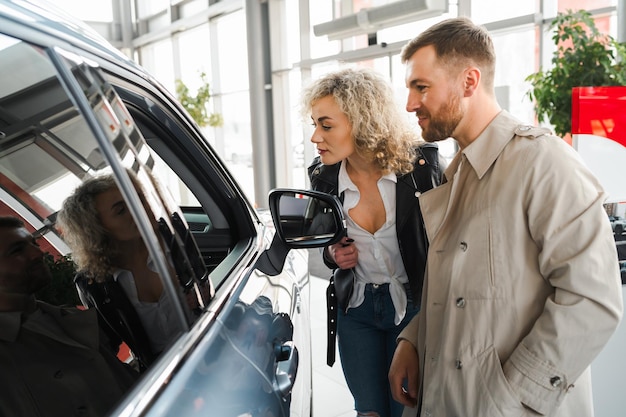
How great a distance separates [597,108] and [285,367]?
1739 millimetres

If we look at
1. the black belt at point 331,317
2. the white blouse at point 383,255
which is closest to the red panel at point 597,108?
the white blouse at point 383,255

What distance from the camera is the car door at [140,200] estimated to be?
0.69 metres

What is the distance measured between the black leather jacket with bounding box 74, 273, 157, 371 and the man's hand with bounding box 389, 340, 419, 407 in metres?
0.85

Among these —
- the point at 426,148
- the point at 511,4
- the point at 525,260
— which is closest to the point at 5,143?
the point at 525,260

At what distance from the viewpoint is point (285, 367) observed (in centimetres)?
112

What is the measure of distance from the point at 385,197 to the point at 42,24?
131 centimetres

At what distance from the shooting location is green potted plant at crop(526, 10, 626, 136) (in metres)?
3.95

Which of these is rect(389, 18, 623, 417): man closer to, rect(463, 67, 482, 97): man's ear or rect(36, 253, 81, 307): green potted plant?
rect(463, 67, 482, 97): man's ear

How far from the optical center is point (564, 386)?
3.54 ft

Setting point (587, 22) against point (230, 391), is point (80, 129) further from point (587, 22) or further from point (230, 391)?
point (587, 22)

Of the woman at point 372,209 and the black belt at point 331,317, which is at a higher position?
the woman at point 372,209

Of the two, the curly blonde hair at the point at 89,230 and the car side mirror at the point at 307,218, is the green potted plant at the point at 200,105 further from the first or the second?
the curly blonde hair at the point at 89,230

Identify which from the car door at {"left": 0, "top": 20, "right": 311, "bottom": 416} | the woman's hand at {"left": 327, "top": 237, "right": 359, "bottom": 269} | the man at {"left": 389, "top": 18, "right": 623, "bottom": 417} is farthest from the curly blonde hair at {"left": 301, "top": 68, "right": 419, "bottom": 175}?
the car door at {"left": 0, "top": 20, "right": 311, "bottom": 416}

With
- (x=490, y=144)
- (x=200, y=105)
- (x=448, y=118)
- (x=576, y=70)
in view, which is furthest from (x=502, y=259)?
(x=200, y=105)
